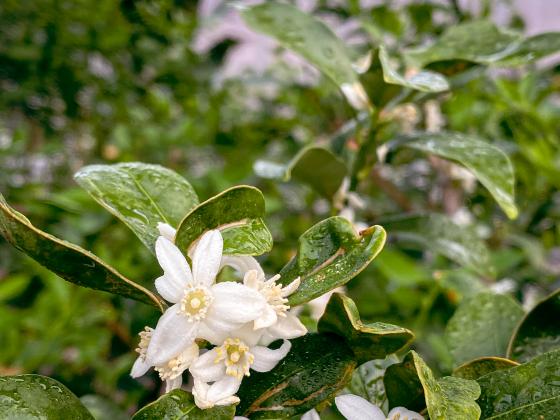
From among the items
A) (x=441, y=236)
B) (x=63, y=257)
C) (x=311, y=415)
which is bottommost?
(x=441, y=236)

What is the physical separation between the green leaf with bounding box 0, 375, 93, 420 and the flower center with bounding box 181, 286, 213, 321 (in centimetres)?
10

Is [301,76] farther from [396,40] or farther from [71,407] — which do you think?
[71,407]

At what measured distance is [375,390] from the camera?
1.51 ft

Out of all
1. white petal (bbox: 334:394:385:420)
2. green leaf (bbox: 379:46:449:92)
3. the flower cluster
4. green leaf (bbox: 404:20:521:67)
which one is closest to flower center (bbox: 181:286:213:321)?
the flower cluster

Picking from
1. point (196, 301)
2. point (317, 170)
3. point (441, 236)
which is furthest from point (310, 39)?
point (196, 301)

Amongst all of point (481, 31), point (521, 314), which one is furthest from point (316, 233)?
point (481, 31)

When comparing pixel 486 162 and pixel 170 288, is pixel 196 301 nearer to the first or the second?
pixel 170 288

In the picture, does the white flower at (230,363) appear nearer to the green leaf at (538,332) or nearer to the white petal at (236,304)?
the white petal at (236,304)

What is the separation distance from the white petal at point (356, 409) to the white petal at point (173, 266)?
13 centimetres

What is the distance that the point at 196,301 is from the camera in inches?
14.9

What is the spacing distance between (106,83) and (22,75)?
8.3 inches

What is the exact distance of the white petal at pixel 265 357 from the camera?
15.6 inches

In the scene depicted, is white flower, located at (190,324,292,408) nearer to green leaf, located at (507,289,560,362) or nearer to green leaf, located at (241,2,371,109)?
green leaf, located at (507,289,560,362)

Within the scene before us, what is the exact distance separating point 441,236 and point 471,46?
0.82 ft
